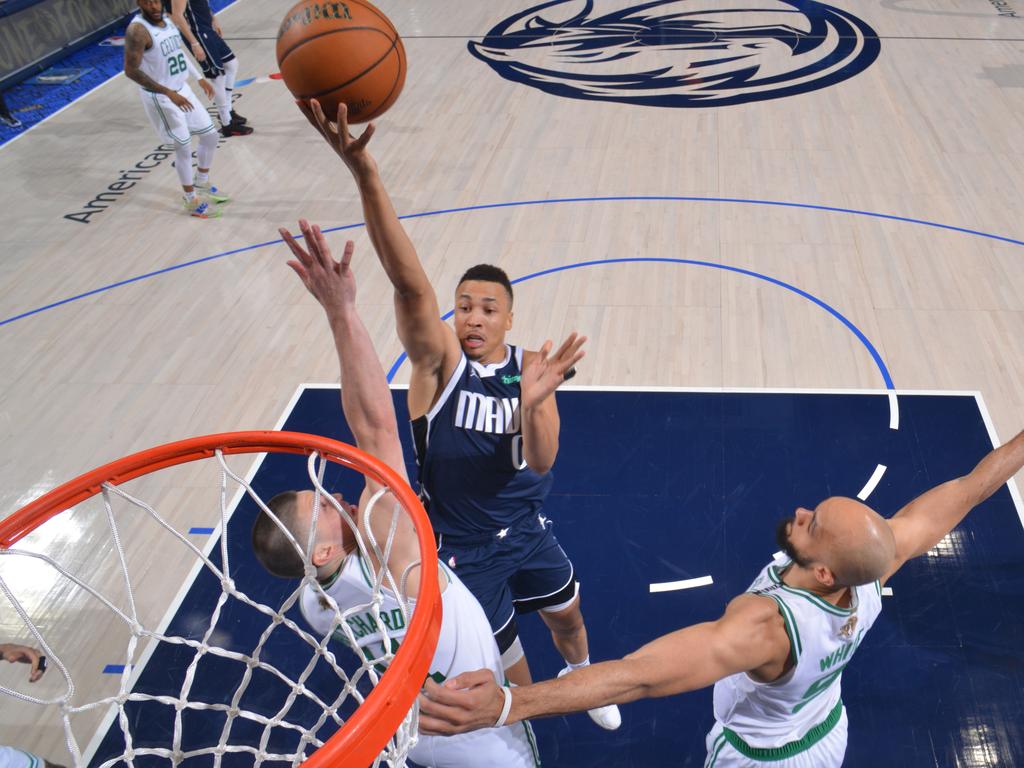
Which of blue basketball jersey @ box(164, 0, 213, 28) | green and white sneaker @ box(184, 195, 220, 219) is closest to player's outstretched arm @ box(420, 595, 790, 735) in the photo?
A: green and white sneaker @ box(184, 195, 220, 219)

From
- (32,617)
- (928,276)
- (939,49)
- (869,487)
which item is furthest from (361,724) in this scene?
(939,49)

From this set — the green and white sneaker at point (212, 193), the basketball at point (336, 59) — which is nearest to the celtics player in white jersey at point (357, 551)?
the basketball at point (336, 59)

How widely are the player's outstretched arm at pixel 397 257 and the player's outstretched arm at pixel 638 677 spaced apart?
1.29 meters

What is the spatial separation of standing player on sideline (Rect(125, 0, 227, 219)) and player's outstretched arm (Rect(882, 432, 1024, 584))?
20.8 feet

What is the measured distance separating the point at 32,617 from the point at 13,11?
29.6ft

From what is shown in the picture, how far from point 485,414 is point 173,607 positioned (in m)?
2.06

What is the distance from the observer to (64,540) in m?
4.68

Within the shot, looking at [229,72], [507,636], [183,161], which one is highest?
[229,72]

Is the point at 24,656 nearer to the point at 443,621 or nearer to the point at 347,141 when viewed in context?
the point at 443,621

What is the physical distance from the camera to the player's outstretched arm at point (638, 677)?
6.95 ft

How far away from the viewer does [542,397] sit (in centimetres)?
280

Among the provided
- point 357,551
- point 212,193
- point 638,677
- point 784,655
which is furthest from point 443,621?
point 212,193

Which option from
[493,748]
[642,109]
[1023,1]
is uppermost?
[493,748]

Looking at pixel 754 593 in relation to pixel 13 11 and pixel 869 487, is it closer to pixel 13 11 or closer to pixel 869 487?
pixel 869 487
